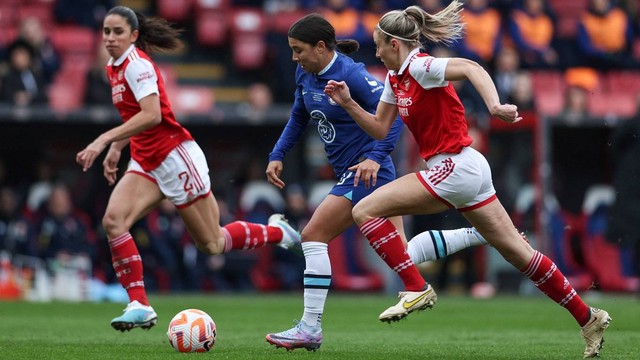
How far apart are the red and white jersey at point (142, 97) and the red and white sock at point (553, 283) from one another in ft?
9.93

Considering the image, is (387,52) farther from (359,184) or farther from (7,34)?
(7,34)

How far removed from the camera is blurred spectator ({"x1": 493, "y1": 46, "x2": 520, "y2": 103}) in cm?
1772

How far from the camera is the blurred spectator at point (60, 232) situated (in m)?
16.2

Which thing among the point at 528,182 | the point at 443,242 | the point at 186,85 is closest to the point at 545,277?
the point at 443,242

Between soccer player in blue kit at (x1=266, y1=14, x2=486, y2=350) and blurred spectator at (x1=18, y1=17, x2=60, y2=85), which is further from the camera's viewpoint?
blurred spectator at (x1=18, y1=17, x2=60, y2=85)

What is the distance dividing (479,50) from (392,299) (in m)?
4.97

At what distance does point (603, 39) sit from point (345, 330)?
1110 centimetres

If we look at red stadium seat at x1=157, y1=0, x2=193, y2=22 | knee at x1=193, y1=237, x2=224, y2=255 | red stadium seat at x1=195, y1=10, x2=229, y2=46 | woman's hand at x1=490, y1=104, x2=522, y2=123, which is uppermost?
woman's hand at x1=490, y1=104, x2=522, y2=123

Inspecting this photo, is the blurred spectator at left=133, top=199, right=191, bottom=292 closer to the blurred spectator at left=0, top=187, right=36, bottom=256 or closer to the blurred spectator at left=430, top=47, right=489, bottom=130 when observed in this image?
the blurred spectator at left=0, top=187, right=36, bottom=256

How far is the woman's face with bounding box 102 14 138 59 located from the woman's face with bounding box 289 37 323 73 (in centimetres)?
150

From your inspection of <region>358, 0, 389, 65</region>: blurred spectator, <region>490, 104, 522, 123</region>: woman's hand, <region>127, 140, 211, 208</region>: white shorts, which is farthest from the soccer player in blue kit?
<region>358, 0, 389, 65</region>: blurred spectator

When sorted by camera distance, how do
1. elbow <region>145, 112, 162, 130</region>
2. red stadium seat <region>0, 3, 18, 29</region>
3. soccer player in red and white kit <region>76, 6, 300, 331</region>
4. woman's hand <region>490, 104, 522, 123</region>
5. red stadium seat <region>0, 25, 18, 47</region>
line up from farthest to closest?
red stadium seat <region>0, 3, 18, 29</region> → red stadium seat <region>0, 25, 18, 47</region> → soccer player in red and white kit <region>76, 6, 300, 331</region> → elbow <region>145, 112, 162, 130</region> → woman's hand <region>490, 104, 522, 123</region>

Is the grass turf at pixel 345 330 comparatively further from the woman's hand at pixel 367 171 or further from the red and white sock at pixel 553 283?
the woman's hand at pixel 367 171

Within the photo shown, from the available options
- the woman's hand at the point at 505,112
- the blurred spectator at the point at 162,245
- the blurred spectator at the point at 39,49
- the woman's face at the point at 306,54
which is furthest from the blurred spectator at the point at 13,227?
the woman's hand at the point at 505,112
